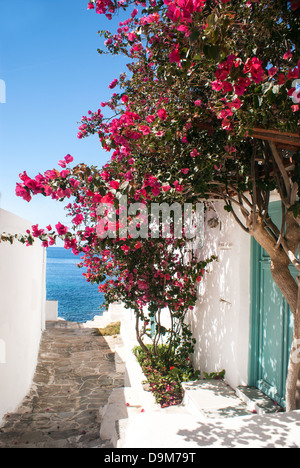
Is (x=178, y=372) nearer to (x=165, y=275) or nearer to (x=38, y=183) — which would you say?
(x=165, y=275)

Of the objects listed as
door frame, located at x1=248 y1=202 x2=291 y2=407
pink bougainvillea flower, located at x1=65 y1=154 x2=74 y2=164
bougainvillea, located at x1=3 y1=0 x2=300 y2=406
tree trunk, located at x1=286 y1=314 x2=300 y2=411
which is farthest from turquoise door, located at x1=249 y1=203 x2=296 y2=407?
pink bougainvillea flower, located at x1=65 y1=154 x2=74 y2=164

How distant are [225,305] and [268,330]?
3.21ft

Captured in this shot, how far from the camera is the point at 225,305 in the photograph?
499 centimetres

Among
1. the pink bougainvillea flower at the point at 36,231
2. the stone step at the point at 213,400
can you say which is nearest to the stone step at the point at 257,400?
the stone step at the point at 213,400

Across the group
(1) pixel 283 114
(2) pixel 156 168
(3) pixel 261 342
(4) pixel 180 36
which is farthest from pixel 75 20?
(3) pixel 261 342

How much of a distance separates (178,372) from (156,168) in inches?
154

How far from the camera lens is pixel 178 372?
564 cm

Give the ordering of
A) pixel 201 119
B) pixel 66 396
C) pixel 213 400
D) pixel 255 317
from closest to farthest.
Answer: pixel 201 119
pixel 213 400
pixel 255 317
pixel 66 396

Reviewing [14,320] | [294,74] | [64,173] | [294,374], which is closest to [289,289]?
[294,374]

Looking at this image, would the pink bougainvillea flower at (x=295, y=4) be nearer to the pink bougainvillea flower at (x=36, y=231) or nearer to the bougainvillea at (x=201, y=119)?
the bougainvillea at (x=201, y=119)

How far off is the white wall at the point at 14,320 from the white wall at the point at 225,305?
339 cm

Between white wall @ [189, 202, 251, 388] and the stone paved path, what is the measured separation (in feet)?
6.66

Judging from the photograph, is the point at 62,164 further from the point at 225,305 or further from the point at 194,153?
the point at 225,305
